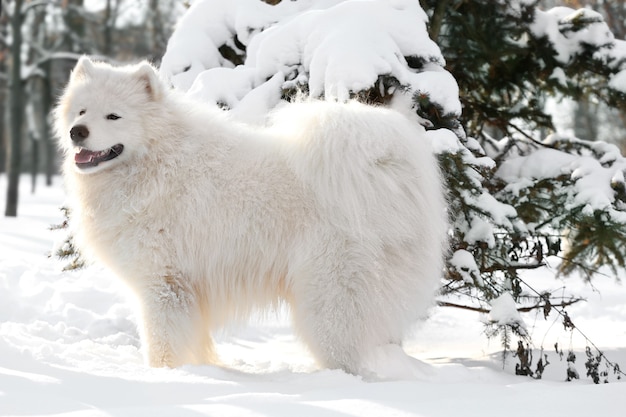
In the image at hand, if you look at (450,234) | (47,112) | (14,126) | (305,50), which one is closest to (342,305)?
(450,234)

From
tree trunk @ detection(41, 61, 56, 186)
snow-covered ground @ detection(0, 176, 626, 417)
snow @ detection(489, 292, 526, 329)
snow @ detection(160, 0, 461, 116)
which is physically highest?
tree trunk @ detection(41, 61, 56, 186)

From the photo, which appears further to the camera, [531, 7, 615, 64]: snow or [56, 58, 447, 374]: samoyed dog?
[531, 7, 615, 64]: snow

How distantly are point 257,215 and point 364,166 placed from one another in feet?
2.33

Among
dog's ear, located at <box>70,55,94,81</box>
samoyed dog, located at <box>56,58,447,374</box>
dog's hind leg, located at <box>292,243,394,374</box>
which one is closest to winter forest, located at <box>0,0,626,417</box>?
dog's hind leg, located at <box>292,243,394,374</box>

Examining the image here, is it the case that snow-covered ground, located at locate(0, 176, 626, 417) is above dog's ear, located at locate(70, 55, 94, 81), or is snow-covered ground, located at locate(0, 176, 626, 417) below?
below

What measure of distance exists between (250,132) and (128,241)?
3.48 feet

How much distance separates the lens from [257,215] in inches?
168

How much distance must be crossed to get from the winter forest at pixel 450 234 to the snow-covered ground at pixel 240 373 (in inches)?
0.7

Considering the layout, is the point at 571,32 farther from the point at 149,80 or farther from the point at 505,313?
the point at 149,80

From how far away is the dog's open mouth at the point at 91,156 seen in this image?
14.6ft

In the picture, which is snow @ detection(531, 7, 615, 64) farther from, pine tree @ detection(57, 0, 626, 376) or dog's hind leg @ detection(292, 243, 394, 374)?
dog's hind leg @ detection(292, 243, 394, 374)

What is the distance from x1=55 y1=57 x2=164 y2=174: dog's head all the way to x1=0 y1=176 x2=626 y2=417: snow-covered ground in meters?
0.98

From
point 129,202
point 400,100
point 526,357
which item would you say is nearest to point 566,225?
point 526,357

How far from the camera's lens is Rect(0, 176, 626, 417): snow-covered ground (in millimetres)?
3010
